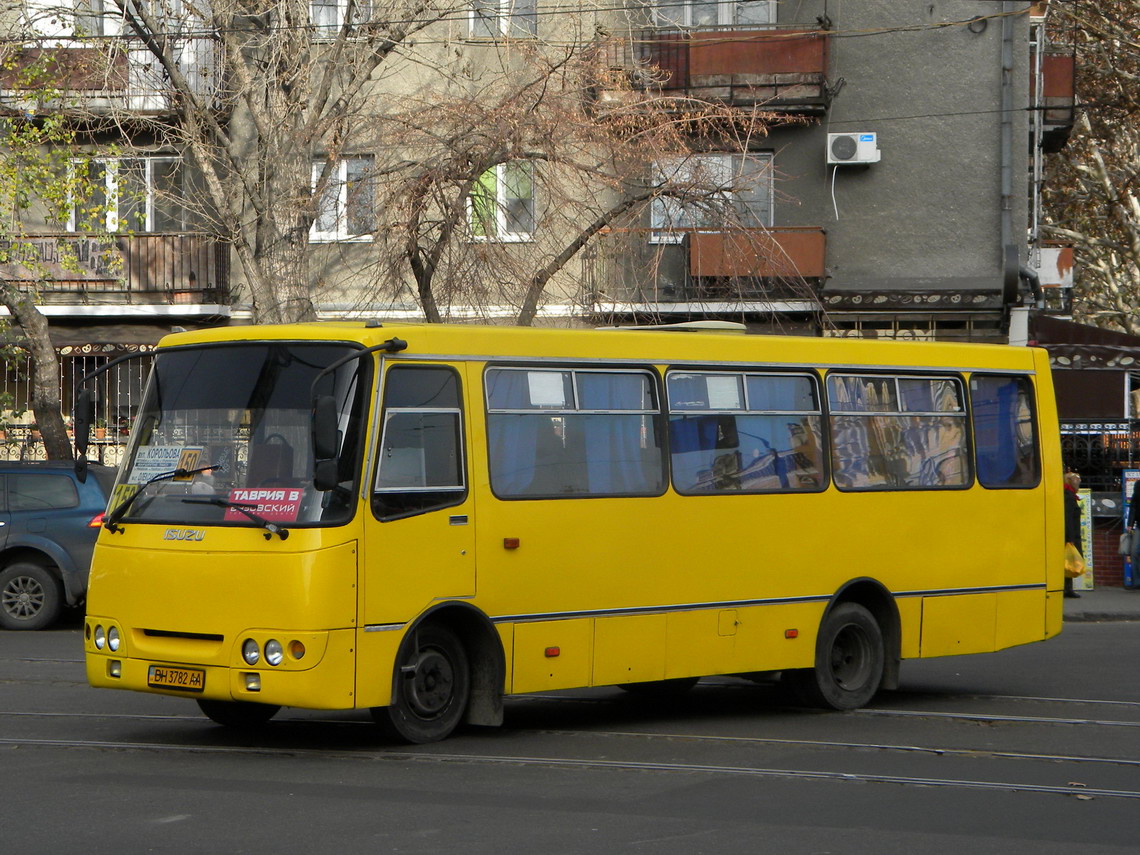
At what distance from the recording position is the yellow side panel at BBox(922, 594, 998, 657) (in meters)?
12.6

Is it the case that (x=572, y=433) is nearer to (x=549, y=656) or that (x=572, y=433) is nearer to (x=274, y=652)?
(x=549, y=656)

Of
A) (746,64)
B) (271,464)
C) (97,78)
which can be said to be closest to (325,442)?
(271,464)

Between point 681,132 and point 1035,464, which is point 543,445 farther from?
point 681,132

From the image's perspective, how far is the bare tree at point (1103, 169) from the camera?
33625 mm

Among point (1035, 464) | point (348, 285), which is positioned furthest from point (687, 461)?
point (348, 285)

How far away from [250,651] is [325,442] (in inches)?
51.1

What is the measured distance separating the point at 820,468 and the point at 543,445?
2.44m

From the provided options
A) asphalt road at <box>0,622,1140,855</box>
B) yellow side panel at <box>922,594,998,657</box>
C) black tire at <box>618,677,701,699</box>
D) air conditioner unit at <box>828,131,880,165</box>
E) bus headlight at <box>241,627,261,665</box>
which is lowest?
black tire at <box>618,677,701,699</box>

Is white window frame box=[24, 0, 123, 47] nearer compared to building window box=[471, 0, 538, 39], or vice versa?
white window frame box=[24, 0, 123, 47]

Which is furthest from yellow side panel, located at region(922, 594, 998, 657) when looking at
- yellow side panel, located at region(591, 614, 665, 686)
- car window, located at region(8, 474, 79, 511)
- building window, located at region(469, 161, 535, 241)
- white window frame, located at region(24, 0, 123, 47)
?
white window frame, located at region(24, 0, 123, 47)

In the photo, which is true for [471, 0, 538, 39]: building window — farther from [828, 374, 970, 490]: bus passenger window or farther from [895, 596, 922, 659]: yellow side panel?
[895, 596, 922, 659]: yellow side panel

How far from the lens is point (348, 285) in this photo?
25984mm

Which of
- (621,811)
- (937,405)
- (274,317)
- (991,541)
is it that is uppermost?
(274,317)

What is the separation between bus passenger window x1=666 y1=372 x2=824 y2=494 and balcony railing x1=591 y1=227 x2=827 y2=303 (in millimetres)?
10673
